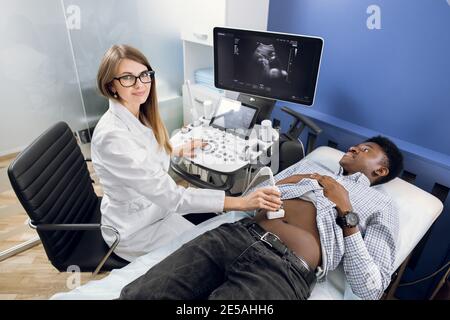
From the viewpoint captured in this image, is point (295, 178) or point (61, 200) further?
point (295, 178)

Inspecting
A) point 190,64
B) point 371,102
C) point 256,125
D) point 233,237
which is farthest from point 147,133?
point 371,102

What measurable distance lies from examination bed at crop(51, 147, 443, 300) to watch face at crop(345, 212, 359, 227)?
0.22 m

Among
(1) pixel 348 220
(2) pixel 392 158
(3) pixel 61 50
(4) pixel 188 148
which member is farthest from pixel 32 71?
(2) pixel 392 158

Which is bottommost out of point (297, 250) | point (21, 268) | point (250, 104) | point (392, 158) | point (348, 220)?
point (21, 268)

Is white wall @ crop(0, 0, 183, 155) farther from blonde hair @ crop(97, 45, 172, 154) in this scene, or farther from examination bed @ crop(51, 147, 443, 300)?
examination bed @ crop(51, 147, 443, 300)

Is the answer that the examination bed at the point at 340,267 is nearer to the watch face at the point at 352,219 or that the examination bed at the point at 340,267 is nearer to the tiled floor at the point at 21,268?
the watch face at the point at 352,219

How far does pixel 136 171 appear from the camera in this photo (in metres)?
1.08

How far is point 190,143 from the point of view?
152 centimetres

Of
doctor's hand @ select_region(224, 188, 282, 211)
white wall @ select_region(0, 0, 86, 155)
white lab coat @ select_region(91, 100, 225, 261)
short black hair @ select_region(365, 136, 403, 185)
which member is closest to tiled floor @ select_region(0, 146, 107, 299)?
white wall @ select_region(0, 0, 86, 155)

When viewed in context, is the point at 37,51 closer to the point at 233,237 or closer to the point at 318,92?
the point at 233,237

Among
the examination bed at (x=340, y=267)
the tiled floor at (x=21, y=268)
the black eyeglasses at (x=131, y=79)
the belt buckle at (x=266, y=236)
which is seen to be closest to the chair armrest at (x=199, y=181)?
the examination bed at (x=340, y=267)

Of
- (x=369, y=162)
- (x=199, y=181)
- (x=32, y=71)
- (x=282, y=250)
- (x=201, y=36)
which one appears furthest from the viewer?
(x=201, y=36)

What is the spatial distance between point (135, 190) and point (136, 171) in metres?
0.10

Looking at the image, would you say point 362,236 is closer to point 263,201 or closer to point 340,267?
point 340,267
